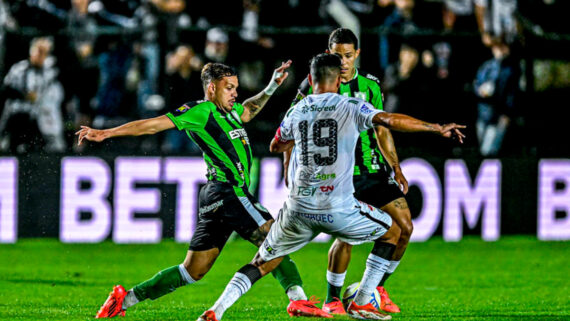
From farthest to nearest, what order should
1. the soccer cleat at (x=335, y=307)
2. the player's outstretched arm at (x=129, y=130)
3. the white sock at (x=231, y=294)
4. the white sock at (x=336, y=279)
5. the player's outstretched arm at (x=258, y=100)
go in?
the player's outstretched arm at (x=258, y=100) → the white sock at (x=336, y=279) → the soccer cleat at (x=335, y=307) → the player's outstretched arm at (x=129, y=130) → the white sock at (x=231, y=294)

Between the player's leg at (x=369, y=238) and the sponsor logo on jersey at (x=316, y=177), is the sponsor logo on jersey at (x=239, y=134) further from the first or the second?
the player's leg at (x=369, y=238)

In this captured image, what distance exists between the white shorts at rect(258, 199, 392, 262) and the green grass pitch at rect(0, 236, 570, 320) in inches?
38.5

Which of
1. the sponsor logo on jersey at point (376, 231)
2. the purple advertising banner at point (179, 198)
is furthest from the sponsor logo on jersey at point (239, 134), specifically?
the purple advertising banner at point (179, 198)

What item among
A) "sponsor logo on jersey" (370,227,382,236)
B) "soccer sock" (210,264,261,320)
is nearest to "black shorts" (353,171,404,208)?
"sponsor logo on jersey" (370,227,382,236)

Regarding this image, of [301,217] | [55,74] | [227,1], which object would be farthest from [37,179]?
[301,217]

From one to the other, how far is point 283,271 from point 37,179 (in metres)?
6.74

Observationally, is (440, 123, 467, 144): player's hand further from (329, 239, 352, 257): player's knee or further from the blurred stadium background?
the blurred stadium background

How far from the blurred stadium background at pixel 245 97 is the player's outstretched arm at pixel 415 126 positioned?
6565 mm

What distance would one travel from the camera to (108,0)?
49.1 ft

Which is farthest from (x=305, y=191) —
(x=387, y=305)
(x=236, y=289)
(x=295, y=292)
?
(x=387, y=305)

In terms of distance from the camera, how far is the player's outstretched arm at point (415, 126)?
671 centimetres

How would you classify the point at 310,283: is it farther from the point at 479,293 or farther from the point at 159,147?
the point at 159,147

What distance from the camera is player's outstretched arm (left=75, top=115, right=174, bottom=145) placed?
7426 mm

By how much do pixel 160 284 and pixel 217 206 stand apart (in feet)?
2.58
